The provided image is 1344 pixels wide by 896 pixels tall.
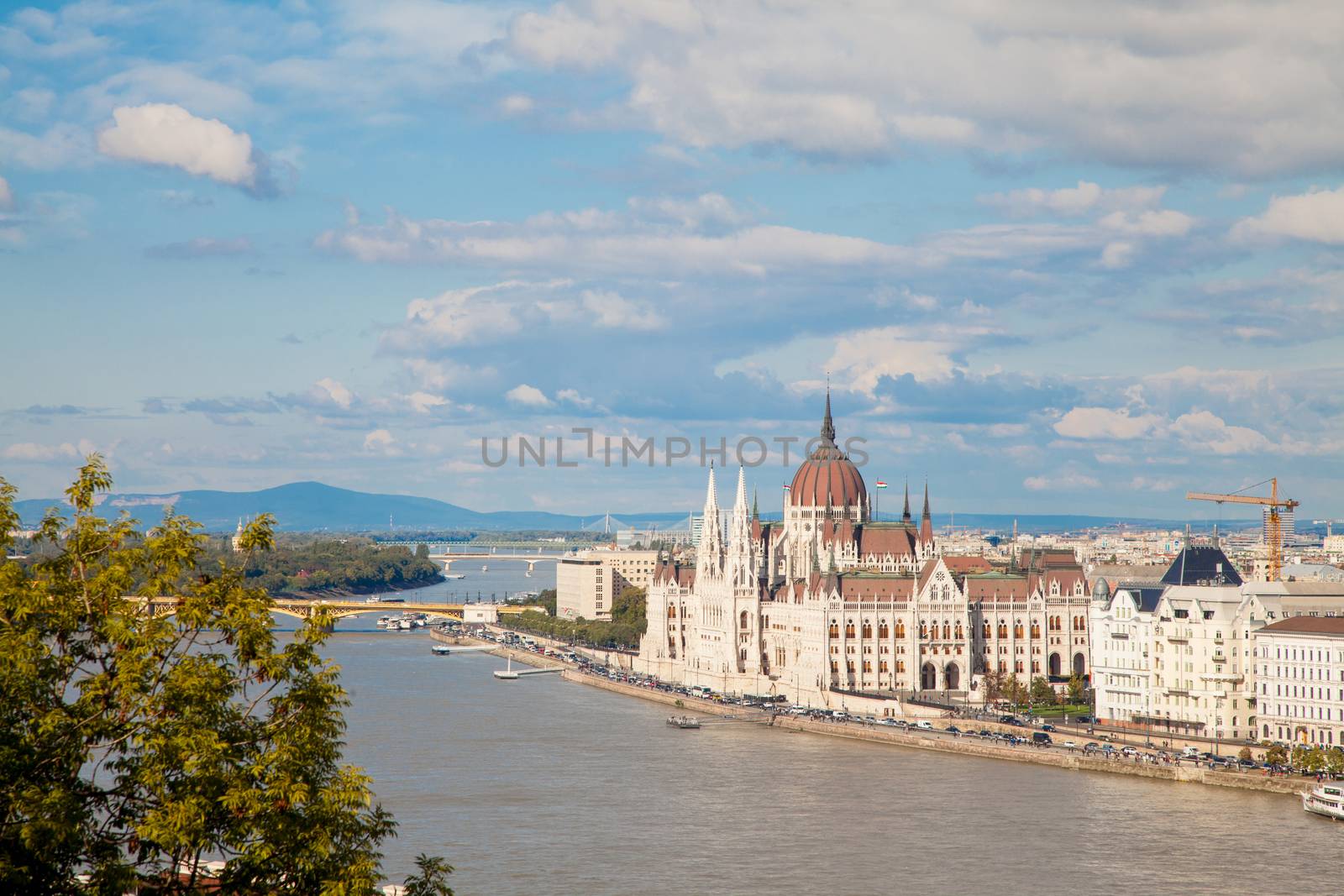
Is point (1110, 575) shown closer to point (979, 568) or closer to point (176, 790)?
point (979, 568)

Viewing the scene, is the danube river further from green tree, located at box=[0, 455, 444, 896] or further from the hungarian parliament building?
green tree, located at box=[0, 455, 444, 896]

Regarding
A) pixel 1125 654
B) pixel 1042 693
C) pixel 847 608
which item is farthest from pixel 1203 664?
pixel 847 608

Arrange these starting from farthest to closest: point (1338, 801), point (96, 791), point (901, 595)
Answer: point (901, 595) < point (1338, 801) < point (96, 791)

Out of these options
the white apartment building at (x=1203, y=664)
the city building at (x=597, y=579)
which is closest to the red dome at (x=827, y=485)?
the white apartment building at (x=1203, y=664)

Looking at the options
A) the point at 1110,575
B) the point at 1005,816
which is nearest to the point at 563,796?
the point at 1005,816

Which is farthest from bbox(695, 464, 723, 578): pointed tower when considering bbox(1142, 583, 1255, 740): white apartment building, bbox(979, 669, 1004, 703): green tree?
bbox(1142, 583, 1255, 740): white apartment building

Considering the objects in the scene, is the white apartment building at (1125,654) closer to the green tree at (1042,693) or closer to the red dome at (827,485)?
the green tree at (1042,693)
